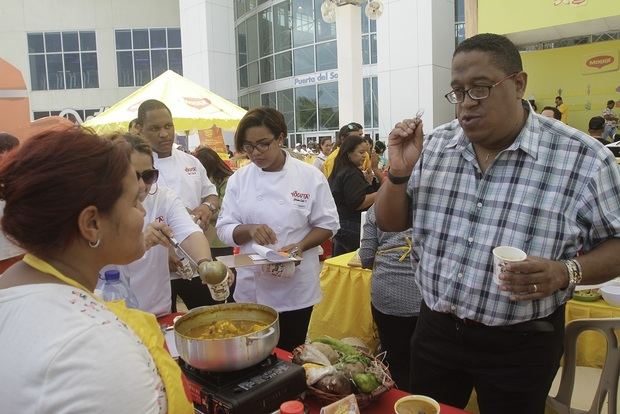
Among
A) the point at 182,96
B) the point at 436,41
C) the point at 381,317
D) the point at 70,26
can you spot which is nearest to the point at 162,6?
the point at 70,26

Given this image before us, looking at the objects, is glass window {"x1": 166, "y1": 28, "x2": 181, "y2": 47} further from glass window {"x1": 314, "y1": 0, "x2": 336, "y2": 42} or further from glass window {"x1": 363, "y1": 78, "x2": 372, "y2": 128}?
glass window {"x1": 363, "y1": 78, "x2": 372, "y2": 128}

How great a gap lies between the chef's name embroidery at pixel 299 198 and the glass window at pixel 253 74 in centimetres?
2342

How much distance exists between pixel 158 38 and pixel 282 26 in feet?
29.1

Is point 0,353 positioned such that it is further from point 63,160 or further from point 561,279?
point 561,279

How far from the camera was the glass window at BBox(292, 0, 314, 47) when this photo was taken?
20.9m

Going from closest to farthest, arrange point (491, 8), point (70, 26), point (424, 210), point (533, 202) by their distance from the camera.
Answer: point (533, 202) → point (424, 210) → point (491, 8) → point (70, 26)

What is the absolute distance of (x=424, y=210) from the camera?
6.44 ft

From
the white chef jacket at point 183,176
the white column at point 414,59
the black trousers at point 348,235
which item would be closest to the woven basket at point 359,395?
the white chef jacket at point 183,176

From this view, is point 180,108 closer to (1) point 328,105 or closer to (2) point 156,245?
(2) point 156,245

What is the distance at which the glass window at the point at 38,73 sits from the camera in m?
27.1

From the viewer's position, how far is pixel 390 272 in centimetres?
279

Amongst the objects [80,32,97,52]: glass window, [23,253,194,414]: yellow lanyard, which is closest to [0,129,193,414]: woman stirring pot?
[23,253,194,414]: yellow lanyard

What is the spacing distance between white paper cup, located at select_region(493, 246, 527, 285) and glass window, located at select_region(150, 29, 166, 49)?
28832 millimetres

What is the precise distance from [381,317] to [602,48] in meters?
12.2
